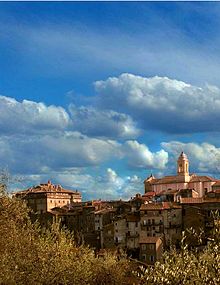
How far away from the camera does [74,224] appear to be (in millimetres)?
95938

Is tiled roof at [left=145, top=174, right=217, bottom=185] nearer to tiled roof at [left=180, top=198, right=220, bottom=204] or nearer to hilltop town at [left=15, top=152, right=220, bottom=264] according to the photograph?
hilltop town at [left=15, top=152, right=220, bottom=264]

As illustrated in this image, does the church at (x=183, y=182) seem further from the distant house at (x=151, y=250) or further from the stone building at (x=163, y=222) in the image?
the distant house at (x=151, y=250)

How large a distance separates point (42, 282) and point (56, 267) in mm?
1505

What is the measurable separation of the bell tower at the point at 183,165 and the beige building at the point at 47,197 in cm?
2435

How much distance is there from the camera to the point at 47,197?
11125 centimetres

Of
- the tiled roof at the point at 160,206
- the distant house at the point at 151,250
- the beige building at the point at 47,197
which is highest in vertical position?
the beige building at the point at 47,197

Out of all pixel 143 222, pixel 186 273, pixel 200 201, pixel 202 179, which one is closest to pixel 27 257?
pixel 186 273

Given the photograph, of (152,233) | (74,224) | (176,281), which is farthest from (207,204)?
(176,281)

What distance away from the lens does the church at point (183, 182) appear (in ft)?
369

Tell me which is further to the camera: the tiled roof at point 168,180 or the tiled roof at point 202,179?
the tiled roof at point 168,180

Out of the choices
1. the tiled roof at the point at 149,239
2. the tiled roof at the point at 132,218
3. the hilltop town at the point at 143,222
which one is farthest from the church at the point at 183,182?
the tiled roof at the point at 149,239

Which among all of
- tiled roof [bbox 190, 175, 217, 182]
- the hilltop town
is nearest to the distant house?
the hilltop town

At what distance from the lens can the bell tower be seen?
119 meters

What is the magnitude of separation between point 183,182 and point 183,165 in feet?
19.2
